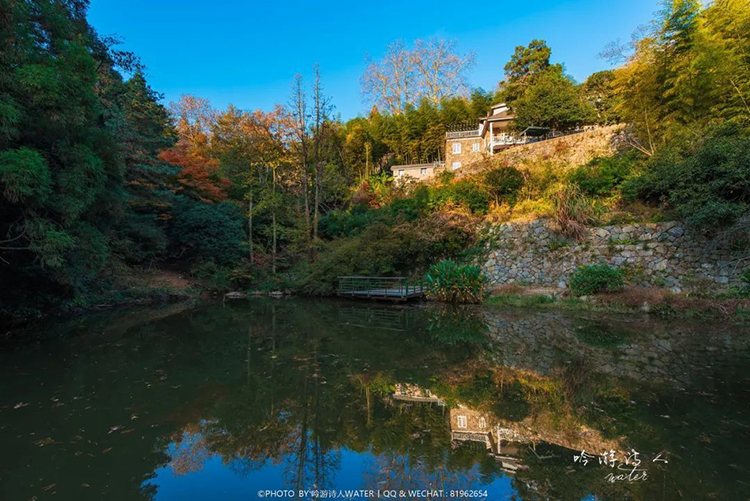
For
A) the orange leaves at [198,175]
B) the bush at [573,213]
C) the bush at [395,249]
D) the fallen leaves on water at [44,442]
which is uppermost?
the orange leaves at [198,175]

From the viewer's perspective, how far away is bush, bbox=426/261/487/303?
14102mm

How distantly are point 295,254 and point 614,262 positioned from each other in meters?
16.2

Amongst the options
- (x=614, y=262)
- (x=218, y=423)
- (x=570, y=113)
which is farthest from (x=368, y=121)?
(x=218, y=423)

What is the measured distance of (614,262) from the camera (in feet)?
44.3

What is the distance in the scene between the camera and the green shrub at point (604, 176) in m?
16.0

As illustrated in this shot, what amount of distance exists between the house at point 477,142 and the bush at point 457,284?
48.9 ft

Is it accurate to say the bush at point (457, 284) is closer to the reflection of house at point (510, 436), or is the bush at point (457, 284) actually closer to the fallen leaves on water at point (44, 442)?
the reflection of house at point (510, 436)

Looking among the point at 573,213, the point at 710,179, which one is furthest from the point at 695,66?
the point at 573,213

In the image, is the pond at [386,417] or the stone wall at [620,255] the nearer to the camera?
the pond at [386,417]

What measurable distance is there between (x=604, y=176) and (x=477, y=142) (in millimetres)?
16154

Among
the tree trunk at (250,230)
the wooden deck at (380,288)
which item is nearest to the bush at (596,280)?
the wooden deck at (380,288)

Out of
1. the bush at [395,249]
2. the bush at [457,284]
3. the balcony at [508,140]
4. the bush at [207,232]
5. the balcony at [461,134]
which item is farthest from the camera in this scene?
the balcony at [461,134]

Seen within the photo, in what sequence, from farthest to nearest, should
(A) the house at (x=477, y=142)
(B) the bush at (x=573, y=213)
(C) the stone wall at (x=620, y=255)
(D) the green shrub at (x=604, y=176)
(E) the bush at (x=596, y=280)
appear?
(A) the house at (x=477, y=142) < (D) the green shrub at (x=604, y=176) < (B) the bush at (x=573, y=213) < (E) the bush at (x=596, y=280) < (C) the stone wall at (x=620, y=255)

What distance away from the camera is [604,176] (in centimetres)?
1614
